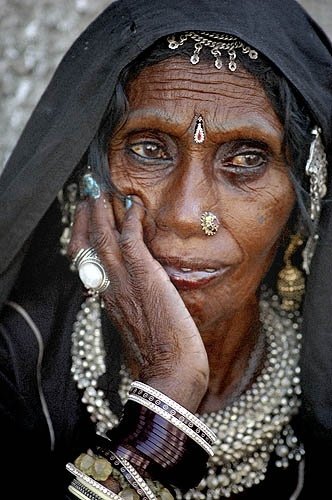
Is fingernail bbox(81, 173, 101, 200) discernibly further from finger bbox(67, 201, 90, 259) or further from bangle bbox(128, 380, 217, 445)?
bangle bbox(128, 380, 217, 445)

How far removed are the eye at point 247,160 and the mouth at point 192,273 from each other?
287mm

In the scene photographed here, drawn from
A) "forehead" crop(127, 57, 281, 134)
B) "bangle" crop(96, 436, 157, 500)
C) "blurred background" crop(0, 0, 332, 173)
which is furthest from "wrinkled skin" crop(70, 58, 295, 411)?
"blurred background" crop(0, 0, 332, 173)

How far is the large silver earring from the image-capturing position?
2699 millimetres

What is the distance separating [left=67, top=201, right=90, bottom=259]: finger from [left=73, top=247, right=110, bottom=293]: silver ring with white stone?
0.11ft

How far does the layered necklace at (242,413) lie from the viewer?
278 cm

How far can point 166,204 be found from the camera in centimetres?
262

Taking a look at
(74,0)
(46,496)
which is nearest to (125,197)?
(46,496)

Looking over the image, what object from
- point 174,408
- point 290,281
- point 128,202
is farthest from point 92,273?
point 290,281

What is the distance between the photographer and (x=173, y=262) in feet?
8.56

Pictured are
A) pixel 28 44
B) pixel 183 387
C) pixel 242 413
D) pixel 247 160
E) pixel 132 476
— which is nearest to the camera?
pixel 132 476

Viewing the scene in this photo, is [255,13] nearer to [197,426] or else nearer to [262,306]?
[262,306]

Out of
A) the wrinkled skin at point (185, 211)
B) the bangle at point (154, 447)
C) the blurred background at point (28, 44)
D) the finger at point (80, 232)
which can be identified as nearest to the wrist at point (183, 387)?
the wrinkled skin at point (185, 211)

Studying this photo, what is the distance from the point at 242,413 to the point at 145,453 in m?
0.49

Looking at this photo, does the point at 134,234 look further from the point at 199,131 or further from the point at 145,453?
the point at 145,453
